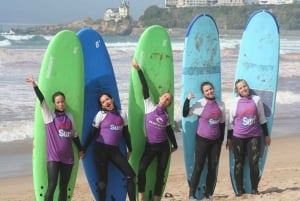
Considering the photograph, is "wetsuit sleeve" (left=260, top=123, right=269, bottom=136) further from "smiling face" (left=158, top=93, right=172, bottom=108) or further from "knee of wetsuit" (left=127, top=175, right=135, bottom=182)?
"knee of wetsuit" (left=127, top=175, right=135, bottom=182)

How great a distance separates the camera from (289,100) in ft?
46.1

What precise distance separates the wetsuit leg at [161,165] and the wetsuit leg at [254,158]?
2.81 ft

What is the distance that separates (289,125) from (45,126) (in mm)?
7071

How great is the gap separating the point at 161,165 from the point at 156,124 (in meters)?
0.42

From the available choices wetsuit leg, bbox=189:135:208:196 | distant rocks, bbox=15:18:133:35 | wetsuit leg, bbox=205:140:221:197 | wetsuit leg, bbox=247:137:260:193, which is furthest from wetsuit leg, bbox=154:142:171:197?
distant rocks, bbox=15:18:133:35

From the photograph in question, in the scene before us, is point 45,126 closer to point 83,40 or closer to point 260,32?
point 83,40

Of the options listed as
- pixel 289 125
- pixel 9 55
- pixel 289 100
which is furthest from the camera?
pixel 9 55

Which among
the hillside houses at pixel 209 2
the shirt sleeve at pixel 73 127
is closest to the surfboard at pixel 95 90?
the shirt sleeve at pixel 73 127

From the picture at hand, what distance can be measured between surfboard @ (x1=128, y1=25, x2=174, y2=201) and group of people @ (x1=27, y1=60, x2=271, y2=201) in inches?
5.7

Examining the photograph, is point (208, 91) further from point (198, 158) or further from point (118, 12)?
point (118, 12)

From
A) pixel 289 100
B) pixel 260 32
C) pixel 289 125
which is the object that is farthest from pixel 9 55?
pixel 260 32

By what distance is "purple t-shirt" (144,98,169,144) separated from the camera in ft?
Result: 16.9

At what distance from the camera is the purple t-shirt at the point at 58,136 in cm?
470

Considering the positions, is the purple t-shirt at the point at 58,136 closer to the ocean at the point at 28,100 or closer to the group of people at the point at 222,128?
the group of people at the point at 222,128
